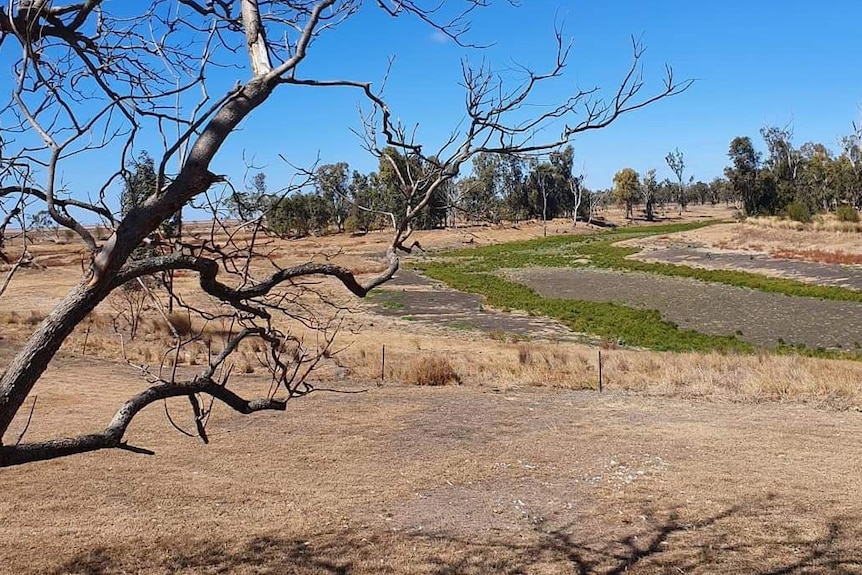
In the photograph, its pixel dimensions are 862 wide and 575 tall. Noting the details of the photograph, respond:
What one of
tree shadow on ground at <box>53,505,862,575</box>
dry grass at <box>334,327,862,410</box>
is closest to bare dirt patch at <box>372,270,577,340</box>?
dry grass at <box>334,327,862,410</box>

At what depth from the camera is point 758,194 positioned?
77375mm

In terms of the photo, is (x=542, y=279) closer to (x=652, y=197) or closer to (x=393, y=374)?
(x=393, y=374)

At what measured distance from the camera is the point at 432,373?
14.5 metres

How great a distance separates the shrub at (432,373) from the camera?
14422 mm

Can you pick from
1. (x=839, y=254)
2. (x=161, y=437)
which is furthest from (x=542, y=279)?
(x=161, y=437)

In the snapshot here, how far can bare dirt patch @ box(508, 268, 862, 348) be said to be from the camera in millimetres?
23125

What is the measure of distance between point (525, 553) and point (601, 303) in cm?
2600

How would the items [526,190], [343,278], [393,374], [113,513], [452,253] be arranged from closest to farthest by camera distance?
[343,278]
[113,513]
[393,374]
[452,253]
[526,190]

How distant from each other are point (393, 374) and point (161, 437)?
5443 mm

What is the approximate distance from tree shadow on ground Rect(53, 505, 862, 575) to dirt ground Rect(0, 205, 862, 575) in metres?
0.02

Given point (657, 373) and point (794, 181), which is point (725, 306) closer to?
point (657, 373)

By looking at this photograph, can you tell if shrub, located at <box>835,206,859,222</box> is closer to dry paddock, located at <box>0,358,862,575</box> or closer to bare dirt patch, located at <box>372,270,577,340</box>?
bare dirt patch, located at <box>372,270,577,340</box>

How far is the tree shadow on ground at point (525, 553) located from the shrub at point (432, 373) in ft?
24.6

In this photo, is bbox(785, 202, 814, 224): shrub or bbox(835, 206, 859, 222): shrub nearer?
bbox(835, 206, 859, 222): shrub
